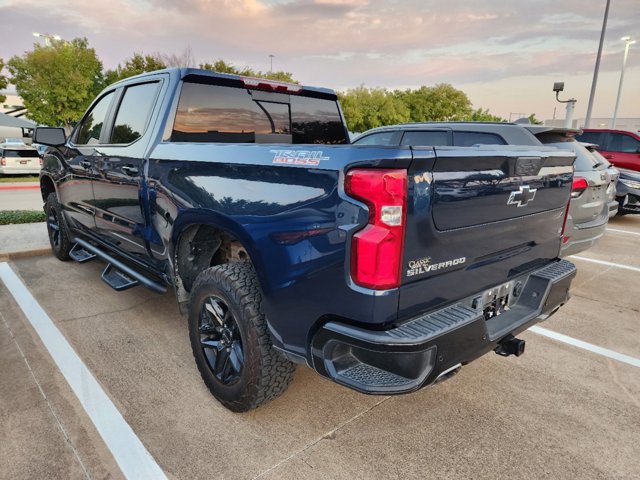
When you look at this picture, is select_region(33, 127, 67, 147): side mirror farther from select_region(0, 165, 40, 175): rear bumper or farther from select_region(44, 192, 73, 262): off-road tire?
select_region(0, 165, 40, 175): rear bumper

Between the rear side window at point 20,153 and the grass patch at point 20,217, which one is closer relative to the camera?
the grass patch at point 20,217

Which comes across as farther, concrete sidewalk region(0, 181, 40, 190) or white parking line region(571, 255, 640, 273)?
concrete sidewalk region(0, 181, 40, 190)

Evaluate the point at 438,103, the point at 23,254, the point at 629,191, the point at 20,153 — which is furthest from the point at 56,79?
the point at 438,103

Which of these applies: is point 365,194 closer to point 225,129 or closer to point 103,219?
point 225,129

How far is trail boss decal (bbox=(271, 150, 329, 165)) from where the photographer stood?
1.96 metres

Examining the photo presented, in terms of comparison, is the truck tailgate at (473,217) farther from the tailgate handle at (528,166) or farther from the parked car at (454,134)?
the parked car at (454,134)

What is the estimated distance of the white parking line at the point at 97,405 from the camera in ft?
7.22

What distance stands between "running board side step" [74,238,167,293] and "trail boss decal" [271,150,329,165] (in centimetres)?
170

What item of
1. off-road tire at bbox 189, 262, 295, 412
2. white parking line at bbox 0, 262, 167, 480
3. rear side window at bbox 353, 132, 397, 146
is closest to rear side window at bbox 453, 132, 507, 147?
rear side window at bbox 353, 132, 397, 146

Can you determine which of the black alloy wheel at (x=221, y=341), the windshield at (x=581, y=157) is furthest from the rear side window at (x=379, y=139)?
the black alloy wheel at (x=221, y=341)

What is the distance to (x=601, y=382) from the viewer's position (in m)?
3.12

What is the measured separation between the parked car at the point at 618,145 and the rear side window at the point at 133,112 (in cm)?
1139

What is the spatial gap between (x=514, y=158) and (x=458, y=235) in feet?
1.79

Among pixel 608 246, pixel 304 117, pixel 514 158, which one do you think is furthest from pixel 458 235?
pixel 608 246
